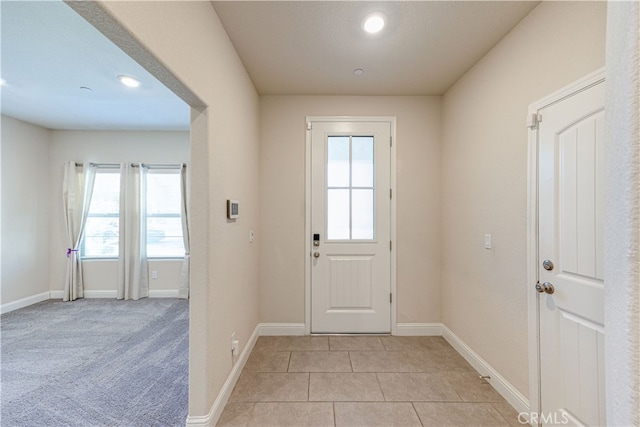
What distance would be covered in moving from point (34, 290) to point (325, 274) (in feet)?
14.3

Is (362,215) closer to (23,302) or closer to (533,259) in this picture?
(533,259)

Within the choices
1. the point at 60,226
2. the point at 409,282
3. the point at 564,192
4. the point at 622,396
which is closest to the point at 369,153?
the point at 409,282

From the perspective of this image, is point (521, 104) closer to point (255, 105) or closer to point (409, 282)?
point (409, 282)

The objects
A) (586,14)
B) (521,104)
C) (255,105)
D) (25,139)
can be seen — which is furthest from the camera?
(25,139)

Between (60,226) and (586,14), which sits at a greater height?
(586,14)

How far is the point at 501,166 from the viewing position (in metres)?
1.88

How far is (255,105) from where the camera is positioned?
2.61 metres

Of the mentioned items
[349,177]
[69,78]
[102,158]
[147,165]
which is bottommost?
[349,177]

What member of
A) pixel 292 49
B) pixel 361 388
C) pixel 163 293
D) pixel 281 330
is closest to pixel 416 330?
pixel 361 388

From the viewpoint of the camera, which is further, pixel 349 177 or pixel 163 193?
pixel 163 193

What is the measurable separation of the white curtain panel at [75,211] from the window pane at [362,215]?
406cm

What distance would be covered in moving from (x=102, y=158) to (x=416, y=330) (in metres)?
5.07

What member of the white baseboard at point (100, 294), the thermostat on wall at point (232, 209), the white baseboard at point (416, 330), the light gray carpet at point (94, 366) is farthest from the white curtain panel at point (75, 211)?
the white baseboard at point (416, 330)

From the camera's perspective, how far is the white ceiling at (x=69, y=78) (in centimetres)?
170
